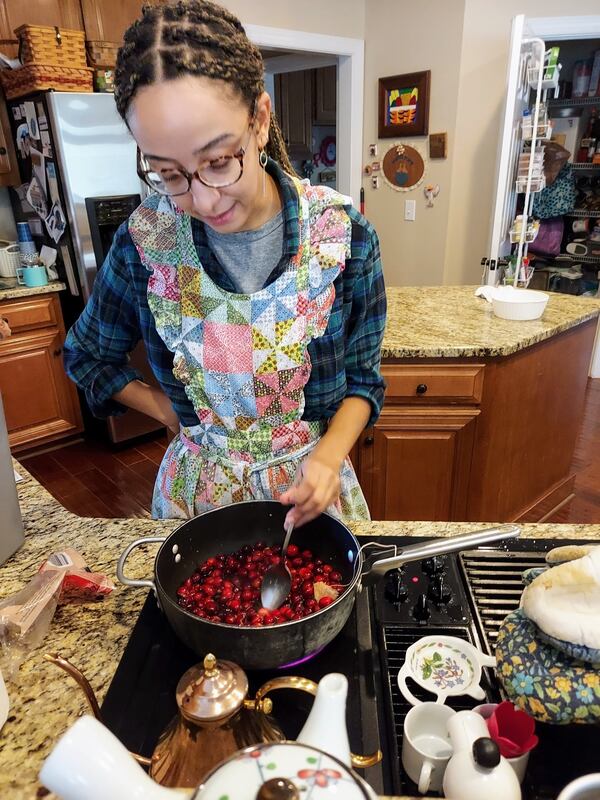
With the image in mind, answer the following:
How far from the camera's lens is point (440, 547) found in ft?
2.26

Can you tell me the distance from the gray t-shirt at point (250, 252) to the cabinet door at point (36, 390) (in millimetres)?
2320

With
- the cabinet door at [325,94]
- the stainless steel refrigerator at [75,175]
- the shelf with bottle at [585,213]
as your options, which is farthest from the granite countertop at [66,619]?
the cabinet door at [325,94]

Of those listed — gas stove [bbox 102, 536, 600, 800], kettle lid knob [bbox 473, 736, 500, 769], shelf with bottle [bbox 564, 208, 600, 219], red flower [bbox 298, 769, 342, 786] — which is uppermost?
red flower [bbox 298, 769, 342, 786]

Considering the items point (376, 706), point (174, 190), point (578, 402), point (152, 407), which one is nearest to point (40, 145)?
point (152, 407)

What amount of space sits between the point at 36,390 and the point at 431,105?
112 inches

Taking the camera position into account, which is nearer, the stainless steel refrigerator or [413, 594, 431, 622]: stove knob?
[413, 594, 431, 622]: stove knob

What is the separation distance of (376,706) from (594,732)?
0.23m

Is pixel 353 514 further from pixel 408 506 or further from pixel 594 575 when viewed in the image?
pixel 408 506

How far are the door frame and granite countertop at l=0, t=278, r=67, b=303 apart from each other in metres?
1.76

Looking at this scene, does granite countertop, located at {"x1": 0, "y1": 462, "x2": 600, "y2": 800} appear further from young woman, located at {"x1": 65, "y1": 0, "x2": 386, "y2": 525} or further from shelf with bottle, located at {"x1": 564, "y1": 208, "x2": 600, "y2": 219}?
shelf with bottle, located at {"x1": 564, "y1": 208, "x2": 600, "y2": 219}

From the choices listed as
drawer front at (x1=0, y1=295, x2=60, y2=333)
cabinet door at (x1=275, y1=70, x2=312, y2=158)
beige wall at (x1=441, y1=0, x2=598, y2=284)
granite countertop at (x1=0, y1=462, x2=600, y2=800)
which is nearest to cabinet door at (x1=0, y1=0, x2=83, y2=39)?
drawer front at (x1=0, y1=295, x2=60, y2=333)

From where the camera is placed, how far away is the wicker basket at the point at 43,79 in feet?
Result: 8.45

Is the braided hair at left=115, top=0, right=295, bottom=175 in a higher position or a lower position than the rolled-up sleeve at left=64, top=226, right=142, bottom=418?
higher

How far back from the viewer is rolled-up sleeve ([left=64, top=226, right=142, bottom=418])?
102cm
